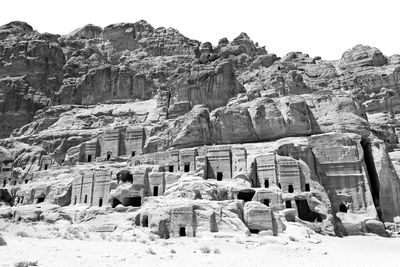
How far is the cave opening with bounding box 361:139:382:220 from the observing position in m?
53.9

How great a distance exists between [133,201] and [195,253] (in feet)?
86.5

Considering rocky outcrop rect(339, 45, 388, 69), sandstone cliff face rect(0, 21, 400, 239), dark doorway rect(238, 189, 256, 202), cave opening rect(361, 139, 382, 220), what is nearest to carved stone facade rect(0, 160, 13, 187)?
sandstone cliff face rect(0, 21, 400, 239)

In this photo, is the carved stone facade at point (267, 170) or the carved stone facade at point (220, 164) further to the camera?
the carved stone facade at point (220, 164)

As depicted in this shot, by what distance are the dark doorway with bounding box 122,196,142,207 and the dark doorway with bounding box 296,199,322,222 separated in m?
19.2

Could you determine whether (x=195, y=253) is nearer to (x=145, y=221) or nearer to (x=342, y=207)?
(x=145, y=221)

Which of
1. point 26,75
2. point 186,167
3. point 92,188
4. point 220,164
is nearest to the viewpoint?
point 220,164

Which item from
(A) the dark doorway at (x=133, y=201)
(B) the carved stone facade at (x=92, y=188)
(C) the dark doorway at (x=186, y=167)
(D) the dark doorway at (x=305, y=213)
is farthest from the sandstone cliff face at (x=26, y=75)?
(D) the dark doorway at (x=305, y=213)

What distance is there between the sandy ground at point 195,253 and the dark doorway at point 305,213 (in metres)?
8.24

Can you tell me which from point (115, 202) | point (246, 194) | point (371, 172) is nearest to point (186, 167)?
point (246, 194)

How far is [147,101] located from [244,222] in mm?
56734

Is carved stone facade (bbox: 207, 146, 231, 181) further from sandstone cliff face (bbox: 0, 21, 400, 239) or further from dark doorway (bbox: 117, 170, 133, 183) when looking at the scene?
dark doorway (bbox: 117, 170, 133, 183)

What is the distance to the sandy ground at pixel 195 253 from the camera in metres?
22.4

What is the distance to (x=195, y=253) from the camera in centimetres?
2802

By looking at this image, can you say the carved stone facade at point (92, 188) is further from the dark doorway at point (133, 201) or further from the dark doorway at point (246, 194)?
the dark doorway at point (246, 194)
